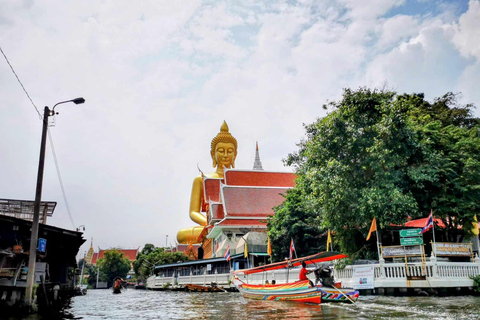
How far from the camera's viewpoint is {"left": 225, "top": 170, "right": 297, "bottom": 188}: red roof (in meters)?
45.1

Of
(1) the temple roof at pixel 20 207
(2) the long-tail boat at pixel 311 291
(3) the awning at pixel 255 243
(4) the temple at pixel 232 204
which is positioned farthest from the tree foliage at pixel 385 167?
(1) the temple roof at pixel 20 207

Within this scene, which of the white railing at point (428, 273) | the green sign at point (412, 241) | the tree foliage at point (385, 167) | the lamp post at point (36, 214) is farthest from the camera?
the tree foliage at point (385, 167)

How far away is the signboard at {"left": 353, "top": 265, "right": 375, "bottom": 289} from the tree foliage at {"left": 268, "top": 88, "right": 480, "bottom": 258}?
6.39 feet

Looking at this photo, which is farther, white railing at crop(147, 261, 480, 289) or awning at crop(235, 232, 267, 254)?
awning at crop(235, 232, 267, 254)

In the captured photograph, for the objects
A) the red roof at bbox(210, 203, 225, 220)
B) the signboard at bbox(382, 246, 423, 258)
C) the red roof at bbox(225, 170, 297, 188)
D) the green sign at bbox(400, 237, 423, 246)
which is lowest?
the signboard at bbox(382, 246, 423, 258)

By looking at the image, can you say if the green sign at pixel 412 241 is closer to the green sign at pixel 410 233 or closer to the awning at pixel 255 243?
the green sign at pixel 410 233

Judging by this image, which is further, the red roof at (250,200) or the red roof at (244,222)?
the red roof at (250,200)

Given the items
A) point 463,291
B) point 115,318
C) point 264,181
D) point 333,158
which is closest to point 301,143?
point 333,158

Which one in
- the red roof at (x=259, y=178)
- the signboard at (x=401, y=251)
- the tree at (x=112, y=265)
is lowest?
the tree at (x=112, y=265)

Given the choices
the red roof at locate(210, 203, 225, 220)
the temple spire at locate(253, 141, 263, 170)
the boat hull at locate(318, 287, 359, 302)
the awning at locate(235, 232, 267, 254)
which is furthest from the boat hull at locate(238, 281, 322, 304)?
the temple spire at locate(253, 141, 263, 170)

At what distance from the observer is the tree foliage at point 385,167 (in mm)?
18125

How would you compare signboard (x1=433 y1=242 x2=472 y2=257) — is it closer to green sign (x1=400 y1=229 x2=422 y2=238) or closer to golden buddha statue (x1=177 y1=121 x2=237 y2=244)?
green sign (x1=400 y1=229 x2=422 y2=238)

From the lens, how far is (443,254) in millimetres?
17375

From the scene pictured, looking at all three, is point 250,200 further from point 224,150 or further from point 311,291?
point 311,291
